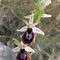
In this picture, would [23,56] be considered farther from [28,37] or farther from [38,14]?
[38,14]

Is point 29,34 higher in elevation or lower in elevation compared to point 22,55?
higher

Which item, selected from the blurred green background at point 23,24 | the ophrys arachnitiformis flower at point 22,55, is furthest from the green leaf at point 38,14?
the blurred green background at point 23,24

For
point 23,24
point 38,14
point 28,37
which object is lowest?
point 23,24

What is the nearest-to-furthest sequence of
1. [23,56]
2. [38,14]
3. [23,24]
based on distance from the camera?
[38,14], [23,56], [23,24]

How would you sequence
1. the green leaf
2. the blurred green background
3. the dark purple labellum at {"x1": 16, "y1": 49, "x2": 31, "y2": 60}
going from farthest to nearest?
1. the blurred green background
2. the dark purple labellum at {"x1": 16, "y1": 49, "x2": 31, "y2": 60}
3. the green leaf

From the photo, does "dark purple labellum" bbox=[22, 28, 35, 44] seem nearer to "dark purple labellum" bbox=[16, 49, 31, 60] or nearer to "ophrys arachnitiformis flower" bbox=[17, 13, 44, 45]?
"ophrys arachnitiformis flower" bbox=[17, 13, 44, 45]

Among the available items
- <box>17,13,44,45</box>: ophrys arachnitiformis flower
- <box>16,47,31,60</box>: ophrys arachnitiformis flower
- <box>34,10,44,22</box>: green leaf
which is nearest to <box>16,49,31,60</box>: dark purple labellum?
<box>16,47,31,60</box>: ophrys arachnitiformis flower

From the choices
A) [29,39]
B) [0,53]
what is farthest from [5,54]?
[29,39]

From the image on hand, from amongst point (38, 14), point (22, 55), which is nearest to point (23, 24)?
point (22, 55)
